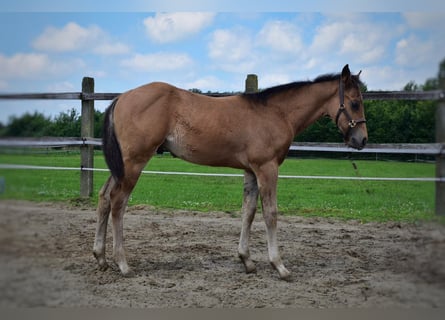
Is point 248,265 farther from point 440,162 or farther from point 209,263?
point 440,162

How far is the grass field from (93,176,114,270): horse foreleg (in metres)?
0.40

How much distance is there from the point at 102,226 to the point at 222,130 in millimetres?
1428

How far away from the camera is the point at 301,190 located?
25.8 feet

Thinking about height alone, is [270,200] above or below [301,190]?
above

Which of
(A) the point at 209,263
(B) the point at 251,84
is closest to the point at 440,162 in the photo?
(A) the point at 209,263

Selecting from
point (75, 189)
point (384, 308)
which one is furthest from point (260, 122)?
point (75, 189)

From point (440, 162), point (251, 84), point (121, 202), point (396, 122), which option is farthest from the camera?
point (251, 84)

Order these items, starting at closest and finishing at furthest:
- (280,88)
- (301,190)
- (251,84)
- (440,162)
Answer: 1. (440,162)
2. (280,88)
3. (251,84)
4. (301,190)

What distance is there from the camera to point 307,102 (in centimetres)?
387

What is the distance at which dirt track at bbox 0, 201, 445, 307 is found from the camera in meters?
2.05

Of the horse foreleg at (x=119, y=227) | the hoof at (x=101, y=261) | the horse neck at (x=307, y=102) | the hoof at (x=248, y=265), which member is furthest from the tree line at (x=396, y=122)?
the hoof at (x=248, y=265)

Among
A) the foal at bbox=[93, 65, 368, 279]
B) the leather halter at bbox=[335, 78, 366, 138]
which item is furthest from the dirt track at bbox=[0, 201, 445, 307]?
the leather halter at bbox=[335, 78, 366, 138]

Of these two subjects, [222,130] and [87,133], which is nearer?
[222,130]

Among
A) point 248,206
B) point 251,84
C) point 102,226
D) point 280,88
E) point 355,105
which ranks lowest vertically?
point 102,226
